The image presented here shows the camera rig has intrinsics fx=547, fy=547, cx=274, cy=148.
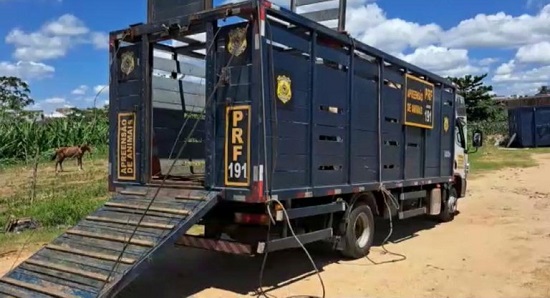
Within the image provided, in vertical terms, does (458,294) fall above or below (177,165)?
below

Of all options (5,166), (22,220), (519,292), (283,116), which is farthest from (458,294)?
(5,166)

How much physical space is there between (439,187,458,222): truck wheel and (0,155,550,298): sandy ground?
25.7 inches

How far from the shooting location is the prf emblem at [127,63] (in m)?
6.84

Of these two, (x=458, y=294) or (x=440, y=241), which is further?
(x=440, y=241)

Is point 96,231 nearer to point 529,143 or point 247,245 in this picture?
point 247,245

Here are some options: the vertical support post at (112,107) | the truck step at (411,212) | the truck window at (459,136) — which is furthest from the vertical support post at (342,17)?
the truck window at (459,136)

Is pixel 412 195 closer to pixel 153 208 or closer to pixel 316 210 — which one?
pixel 316 210

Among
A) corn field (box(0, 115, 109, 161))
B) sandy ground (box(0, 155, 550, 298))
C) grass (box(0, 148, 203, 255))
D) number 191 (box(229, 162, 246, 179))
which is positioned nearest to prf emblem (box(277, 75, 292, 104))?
number 191 (box(229, 162, 246, 179))

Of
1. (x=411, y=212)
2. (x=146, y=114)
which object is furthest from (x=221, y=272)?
(x=411, y=212)

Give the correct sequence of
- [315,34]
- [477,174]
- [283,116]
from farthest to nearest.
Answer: [477,174] < [315,34] < [283,116]

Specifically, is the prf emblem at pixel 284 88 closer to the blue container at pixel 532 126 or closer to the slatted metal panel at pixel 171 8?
the slatted metal panel at pixel 171 8

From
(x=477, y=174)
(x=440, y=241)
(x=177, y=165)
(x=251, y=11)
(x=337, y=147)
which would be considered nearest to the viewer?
(x=251, y=11)

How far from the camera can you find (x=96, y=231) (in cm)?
588

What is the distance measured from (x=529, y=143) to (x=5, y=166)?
106 ft
